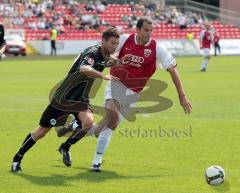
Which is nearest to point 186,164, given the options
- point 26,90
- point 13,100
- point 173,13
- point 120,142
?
point 120,142

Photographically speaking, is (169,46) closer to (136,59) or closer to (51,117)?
(136,59)

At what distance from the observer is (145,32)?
444 inches

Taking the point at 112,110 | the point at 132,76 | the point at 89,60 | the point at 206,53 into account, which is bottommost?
the point at 206,53

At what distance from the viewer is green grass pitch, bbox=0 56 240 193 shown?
10.2 metres

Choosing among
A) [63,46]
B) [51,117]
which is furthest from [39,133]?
[63,46]

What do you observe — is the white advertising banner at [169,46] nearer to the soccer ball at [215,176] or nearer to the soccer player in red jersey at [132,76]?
the soccer player in red jersey at [132,76]

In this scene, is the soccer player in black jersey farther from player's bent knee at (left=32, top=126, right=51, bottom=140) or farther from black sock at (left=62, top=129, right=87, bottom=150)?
black sock at (left=62, top=129, right=87, bottom=150)

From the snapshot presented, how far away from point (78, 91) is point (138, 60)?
1.15 m

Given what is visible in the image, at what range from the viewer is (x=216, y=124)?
17656mm

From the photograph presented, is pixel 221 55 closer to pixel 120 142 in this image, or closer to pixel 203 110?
pixel 203 110

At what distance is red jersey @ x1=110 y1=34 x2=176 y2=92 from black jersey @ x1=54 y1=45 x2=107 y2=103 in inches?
28.1

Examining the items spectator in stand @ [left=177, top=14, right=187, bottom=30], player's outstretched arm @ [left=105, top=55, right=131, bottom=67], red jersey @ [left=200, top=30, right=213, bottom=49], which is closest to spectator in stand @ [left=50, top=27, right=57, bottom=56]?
spectator in stand @ [left=177, top=14, right=187, bottom=30]

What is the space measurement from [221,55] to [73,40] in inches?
483

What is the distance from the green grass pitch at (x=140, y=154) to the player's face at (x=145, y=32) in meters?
2.07
